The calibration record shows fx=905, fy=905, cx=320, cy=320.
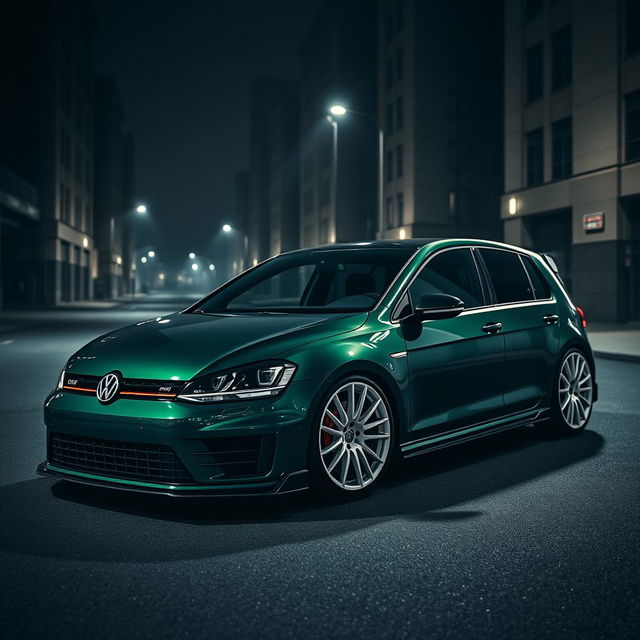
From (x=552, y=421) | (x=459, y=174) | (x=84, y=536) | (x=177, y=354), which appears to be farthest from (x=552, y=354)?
(x=459, y=174)

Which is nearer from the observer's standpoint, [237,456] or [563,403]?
[237,456]

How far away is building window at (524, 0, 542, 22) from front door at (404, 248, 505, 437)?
29.9m

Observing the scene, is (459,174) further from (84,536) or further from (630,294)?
(84,536)

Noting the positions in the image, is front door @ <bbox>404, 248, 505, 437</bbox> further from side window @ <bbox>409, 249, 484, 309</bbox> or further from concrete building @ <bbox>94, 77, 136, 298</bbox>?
concrete building @ <bbox>94, 77, 136, 298</bbox>

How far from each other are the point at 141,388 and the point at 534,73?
106 ft

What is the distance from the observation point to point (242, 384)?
4.98 meters

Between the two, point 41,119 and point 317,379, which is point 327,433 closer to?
point 317,379

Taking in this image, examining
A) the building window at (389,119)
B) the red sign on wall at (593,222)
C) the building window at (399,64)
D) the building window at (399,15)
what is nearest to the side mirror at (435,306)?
the red sign on wall at (593,222)

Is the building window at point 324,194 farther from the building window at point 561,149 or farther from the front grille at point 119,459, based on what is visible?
the front grille at point 119,459

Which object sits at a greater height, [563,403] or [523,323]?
[523,323]

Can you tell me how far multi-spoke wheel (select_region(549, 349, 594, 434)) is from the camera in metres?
7.49

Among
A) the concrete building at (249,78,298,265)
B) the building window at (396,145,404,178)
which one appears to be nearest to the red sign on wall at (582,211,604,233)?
the building window at (396,145,404,178)

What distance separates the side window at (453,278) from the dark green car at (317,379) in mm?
12

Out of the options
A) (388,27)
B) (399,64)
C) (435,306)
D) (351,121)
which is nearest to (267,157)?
(351,121)
